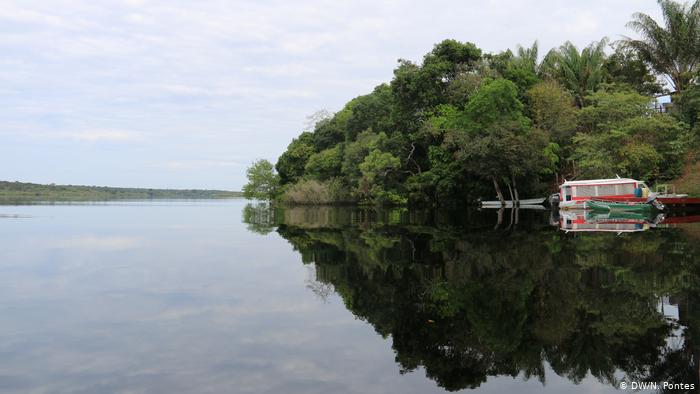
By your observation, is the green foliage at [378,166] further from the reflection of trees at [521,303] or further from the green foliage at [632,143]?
the reflection of trees at [521,303]

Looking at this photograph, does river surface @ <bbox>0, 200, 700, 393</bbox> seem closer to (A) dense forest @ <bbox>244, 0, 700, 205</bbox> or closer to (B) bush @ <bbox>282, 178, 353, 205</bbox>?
(A) dense forest @ <bbox>244, 0, 700, 205</bbox>

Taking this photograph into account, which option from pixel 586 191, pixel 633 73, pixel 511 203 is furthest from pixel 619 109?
pixel 633 73

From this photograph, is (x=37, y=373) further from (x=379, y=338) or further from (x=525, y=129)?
(x=525, y=129)

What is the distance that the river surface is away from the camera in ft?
15.7

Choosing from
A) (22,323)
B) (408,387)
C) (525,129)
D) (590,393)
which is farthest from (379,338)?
(525,129)

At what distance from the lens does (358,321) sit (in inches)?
270

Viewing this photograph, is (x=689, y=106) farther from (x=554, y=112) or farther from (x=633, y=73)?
(x=633, y=73)

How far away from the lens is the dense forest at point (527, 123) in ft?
125

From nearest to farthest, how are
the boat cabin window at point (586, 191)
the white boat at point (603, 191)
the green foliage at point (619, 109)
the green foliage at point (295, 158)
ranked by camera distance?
1. the white boat at point (603, 191)
2. the boat cabin window at point (586, 191)
3. the green foliage at point (619, 109)
4. the green foliage at point (295, 158)

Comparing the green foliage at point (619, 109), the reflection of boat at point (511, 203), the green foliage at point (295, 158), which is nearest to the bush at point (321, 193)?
the green foliage at point (295, 158)

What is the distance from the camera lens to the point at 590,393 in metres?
4.45

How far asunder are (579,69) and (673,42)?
29.9 ft

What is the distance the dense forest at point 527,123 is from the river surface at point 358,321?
27.4 metres

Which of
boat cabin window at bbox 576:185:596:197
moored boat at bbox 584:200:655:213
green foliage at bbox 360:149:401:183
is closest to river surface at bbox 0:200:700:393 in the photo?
moored boat at bbox 584:200:655:213
